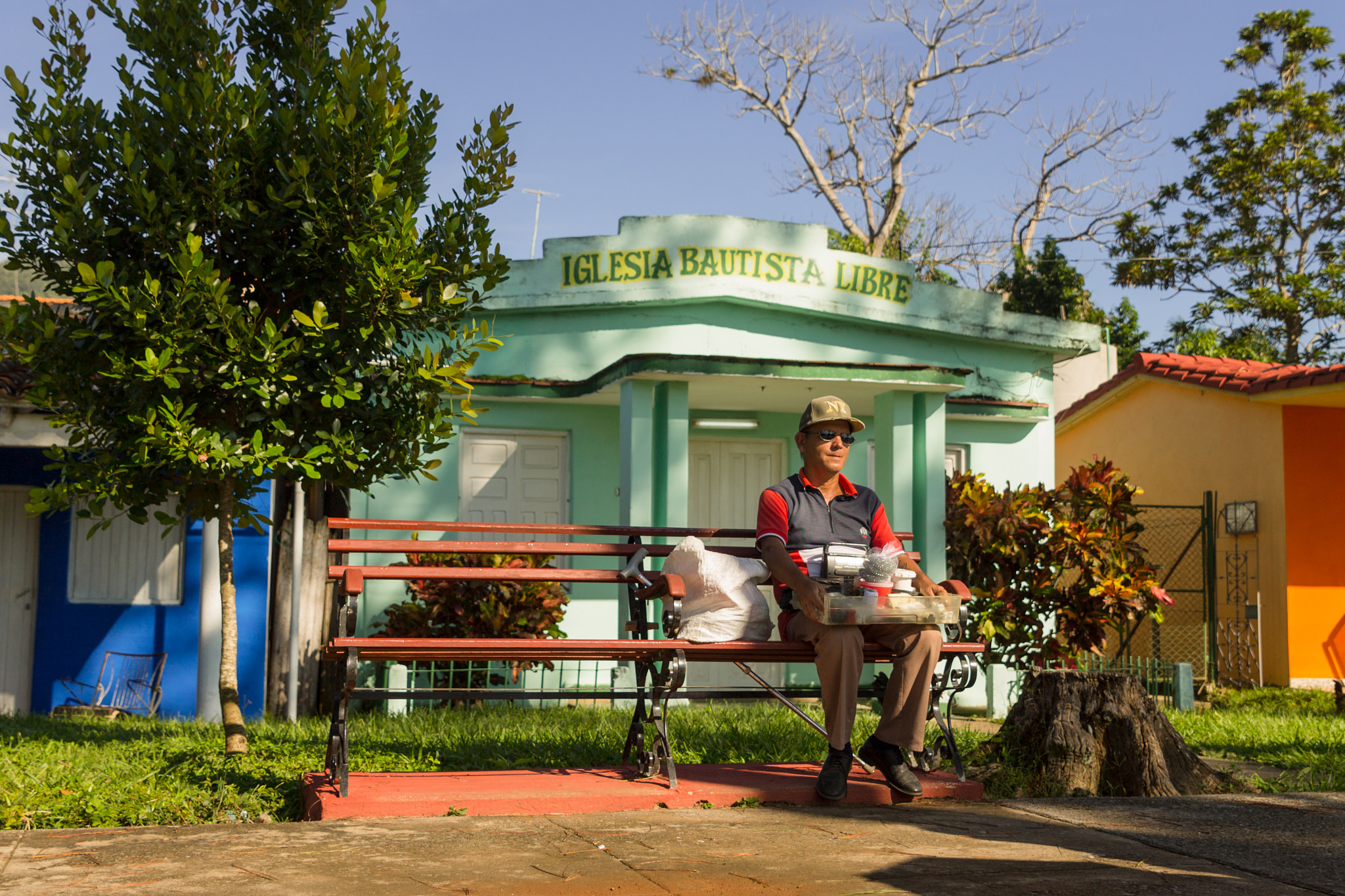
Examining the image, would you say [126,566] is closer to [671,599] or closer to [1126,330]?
[671,599]

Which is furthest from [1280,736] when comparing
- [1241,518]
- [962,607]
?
[1241,518]

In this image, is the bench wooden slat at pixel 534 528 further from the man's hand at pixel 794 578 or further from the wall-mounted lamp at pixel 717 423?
the wall-mounted lamp at pixel 717 423

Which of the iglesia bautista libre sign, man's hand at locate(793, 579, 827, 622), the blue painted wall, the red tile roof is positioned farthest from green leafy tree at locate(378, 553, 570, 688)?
the red tile roof

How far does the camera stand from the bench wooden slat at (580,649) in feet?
14.2

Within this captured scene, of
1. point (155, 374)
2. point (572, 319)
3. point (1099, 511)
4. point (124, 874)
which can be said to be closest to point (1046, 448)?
point (1099, 511)

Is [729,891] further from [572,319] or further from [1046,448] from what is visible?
[1046,448]

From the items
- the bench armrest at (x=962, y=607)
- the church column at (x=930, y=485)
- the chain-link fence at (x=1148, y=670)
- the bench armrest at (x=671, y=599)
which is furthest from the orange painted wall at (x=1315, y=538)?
the bench armrest at (x=671, y=599)

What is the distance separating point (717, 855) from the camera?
11.9 feet

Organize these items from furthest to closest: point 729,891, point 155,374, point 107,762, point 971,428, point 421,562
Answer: point 971,428 < point 421,562 < point 107,762 < point 155,374 < point 729,891

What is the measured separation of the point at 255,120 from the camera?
17.2 feet

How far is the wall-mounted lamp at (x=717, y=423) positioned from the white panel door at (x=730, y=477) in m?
0.21

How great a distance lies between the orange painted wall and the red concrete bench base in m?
8.91

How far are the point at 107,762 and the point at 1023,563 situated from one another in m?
6.54

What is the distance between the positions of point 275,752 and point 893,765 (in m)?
2.96
